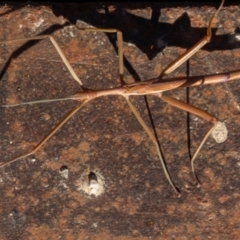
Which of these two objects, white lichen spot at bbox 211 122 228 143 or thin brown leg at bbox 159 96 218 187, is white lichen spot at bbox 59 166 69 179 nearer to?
thin brown leg at bbox 159 96 218 187

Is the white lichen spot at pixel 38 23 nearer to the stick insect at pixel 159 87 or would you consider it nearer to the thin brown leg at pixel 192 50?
the stick insect at pixel 159 87

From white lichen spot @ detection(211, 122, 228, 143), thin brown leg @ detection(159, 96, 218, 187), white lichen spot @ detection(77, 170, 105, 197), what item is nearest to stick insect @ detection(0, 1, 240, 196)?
thin brown leg @ detection(159, 96, 218, 187)

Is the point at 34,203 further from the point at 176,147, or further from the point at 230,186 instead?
the point at 230,186

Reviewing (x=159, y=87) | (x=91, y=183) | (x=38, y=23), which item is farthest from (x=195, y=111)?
(x=38, y=23)

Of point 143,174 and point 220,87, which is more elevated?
point 220,87

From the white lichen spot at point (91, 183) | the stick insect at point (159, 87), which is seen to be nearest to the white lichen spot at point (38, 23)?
the stick insect at point (159, 87)

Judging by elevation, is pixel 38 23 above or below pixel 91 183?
above

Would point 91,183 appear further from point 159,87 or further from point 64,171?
point 159,87

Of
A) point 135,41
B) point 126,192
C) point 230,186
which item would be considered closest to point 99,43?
point 135,41
